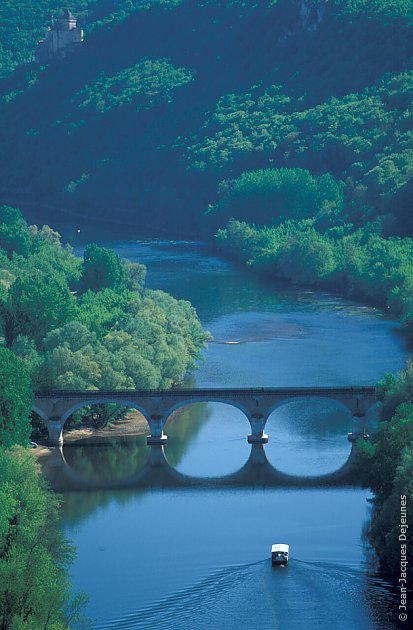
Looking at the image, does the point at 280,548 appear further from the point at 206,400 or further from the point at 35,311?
the point at 35,311

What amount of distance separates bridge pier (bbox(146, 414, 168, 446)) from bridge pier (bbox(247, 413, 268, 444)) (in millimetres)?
4831

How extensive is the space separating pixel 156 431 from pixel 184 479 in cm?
618

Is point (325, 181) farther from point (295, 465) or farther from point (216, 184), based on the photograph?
point (295, 465)

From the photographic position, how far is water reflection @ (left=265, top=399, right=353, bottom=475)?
3829 inches

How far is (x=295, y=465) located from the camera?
97.1m

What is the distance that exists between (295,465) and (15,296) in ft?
91.3

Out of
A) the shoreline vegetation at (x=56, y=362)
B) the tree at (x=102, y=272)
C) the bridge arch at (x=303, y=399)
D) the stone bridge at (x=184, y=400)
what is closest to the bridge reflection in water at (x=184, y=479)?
the shoreline vegetation at (x=56, y=362)

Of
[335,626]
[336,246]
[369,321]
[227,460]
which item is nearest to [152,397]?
[227,460]

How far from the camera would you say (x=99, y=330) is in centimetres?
11412

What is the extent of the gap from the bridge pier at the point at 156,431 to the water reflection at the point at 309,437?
5.99 meters

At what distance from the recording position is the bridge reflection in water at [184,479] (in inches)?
3718

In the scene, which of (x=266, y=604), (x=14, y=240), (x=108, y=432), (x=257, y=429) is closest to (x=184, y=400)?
(x=257, y=429)

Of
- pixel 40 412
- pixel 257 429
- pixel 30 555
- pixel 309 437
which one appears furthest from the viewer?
pixel 309 437

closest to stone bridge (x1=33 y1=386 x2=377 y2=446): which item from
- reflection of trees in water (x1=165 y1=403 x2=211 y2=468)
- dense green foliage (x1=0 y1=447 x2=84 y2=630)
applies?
reflection of trees in water (x1=165 y1=403 x2=211 y2=468)
